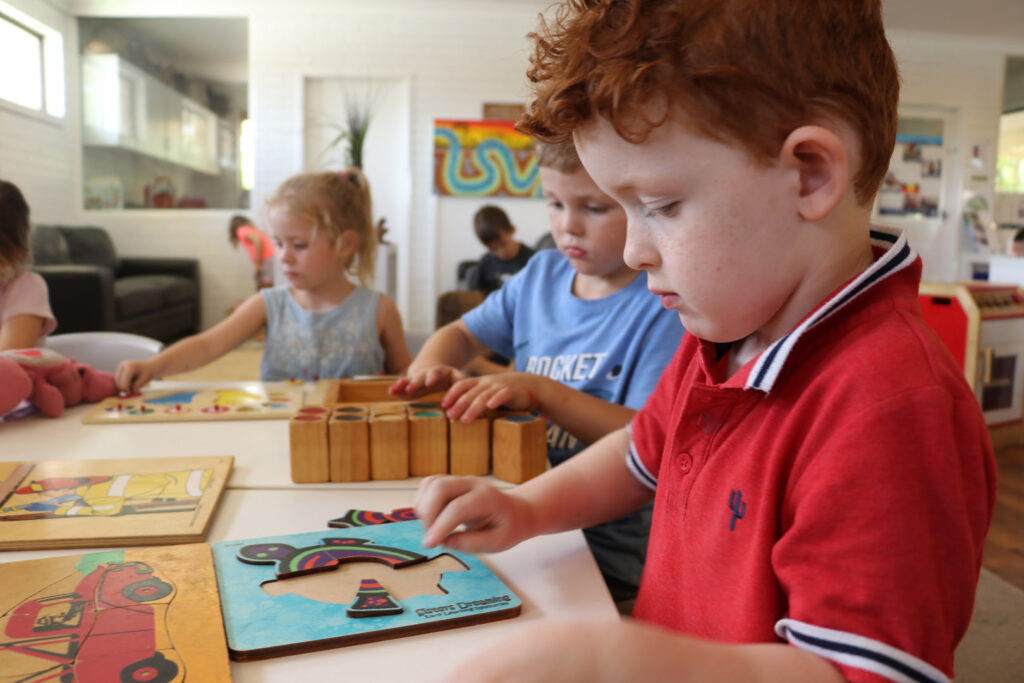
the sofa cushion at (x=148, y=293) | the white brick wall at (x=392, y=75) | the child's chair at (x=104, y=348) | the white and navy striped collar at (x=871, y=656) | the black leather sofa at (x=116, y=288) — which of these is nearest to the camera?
the white and navy striped collar at (x=871, y=656)

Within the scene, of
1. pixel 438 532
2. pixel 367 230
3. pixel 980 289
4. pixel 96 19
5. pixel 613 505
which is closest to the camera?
pixel 438 532

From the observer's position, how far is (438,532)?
0.62 meters

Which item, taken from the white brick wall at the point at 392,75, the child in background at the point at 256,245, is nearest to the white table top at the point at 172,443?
the child in background at the point at 256,245

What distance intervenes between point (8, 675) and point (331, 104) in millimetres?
6554

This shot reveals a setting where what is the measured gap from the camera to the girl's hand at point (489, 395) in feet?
2.98

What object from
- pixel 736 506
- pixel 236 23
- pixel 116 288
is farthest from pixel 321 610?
pixel 236 23

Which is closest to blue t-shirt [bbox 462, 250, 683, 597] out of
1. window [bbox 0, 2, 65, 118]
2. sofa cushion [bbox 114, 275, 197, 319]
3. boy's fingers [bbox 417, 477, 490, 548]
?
boy's fingers [bbox 417, 477, 490, 548]

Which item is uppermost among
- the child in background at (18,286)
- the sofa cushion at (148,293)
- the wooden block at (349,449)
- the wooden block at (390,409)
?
the child in background at (18,286)

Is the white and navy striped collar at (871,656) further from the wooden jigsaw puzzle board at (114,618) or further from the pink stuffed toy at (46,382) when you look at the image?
the pink stuffed toy at (46,382)

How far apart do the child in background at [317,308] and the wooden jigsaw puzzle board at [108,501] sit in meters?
0.98

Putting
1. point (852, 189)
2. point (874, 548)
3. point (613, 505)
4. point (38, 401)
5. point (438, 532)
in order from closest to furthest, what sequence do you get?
point (874, 548), point (852, 189), point (438, 532), point (613, 505), point (38, 401)

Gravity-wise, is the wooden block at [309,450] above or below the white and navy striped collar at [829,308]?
below

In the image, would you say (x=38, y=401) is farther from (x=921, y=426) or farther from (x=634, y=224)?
(x=921, y=426)

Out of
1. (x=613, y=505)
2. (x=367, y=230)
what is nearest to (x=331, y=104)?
(x=367, y=230)
